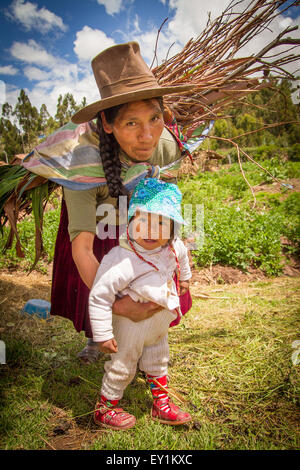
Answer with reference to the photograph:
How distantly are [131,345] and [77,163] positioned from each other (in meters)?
1.03

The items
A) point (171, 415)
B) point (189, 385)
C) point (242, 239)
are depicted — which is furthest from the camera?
point (242, 239)

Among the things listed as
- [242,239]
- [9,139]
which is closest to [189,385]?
[242,239]

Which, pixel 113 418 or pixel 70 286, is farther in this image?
pixel 70 286

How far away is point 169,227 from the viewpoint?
1.44 m

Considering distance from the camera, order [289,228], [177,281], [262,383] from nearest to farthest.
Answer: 1. [177,281]
2. [262,383]
3. [289,228]

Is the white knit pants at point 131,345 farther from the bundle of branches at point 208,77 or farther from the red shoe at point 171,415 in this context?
the bundle of branches at point 208,77

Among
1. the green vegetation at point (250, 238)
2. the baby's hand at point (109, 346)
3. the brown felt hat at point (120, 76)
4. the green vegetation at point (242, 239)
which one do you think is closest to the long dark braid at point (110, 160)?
the brown felt hat at point (120, 76)

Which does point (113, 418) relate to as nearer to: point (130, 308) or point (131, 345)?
point (131, 345)

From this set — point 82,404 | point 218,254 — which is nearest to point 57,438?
point 82,404

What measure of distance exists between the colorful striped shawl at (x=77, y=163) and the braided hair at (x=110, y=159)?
0.18 ft

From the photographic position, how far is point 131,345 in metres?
1.50

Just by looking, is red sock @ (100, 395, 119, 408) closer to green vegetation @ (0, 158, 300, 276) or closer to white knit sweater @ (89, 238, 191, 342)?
white knit sweater @ (89, 238, 191, 342)
